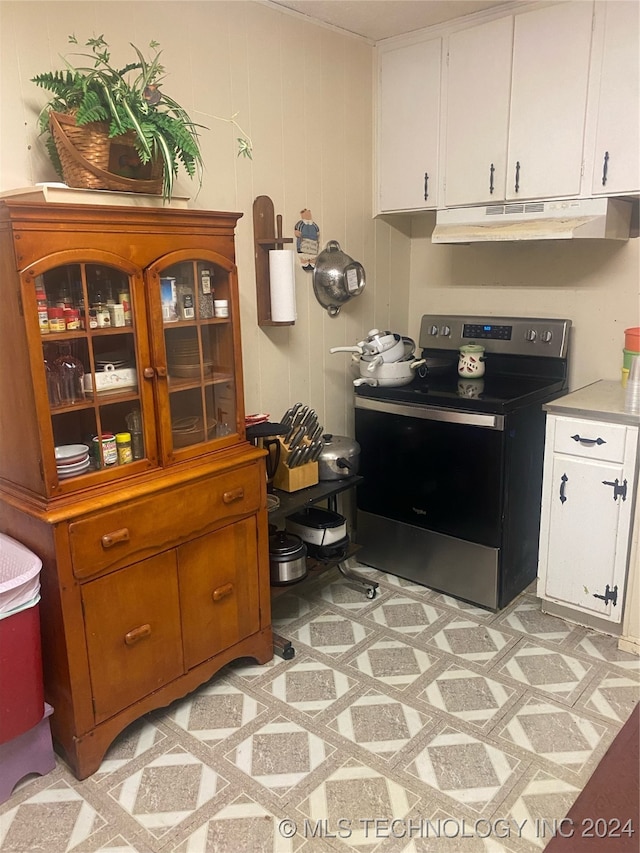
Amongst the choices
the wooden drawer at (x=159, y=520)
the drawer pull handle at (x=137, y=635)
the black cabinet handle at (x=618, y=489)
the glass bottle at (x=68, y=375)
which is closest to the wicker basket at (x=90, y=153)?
the glass bottle at (x=68, y=375)

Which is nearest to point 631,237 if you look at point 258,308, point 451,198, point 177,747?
point 451,198

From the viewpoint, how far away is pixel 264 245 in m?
2.58

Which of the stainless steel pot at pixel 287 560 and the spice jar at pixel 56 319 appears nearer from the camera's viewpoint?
the spice jar at pixel 56 319

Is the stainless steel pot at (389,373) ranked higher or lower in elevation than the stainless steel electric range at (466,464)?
higher

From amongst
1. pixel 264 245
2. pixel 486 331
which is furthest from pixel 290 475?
pixel 486 331

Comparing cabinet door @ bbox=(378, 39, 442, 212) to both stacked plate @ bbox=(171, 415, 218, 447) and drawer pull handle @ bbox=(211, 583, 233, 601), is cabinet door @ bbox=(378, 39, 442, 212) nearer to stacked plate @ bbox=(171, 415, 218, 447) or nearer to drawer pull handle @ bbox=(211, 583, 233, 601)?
stacked plate @ bbox=(171, 415, 218, 447)

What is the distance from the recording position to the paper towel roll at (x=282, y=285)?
8.27ft

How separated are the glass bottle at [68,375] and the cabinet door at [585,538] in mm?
1729

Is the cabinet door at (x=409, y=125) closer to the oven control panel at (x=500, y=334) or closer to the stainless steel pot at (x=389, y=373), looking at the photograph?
the oven control panel at (x=500, y=334)

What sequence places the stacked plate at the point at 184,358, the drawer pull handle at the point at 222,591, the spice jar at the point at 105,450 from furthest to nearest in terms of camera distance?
the drawer pull handle at the point at 222,591, the stacked plate at the point at 184,358, the spice jar at the point at 105,450

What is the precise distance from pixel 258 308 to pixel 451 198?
100cm

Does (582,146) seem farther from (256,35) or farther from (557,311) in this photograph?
(256,35)

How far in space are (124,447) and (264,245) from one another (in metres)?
1.08

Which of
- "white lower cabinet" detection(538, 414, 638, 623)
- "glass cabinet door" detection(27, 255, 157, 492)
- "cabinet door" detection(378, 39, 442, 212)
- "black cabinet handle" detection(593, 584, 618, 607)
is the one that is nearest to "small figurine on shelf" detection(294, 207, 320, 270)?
"cabinet door" detection(378, 39, 442, 212)
